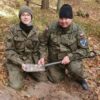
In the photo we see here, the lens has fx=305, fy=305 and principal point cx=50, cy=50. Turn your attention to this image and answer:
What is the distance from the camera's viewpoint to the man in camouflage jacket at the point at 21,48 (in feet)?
20.4

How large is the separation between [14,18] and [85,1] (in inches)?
460

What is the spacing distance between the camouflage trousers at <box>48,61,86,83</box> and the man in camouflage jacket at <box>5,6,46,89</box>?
22 centimetres

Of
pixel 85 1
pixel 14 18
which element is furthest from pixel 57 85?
pixel 85 1

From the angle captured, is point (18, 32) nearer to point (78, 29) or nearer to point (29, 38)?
point (29, 38)

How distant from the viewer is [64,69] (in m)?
6.80

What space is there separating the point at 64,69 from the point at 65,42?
67 centimetres

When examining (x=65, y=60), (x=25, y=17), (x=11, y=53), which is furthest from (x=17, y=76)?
(x=25, y=17)

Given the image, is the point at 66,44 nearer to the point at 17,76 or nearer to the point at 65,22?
the point at 65,22

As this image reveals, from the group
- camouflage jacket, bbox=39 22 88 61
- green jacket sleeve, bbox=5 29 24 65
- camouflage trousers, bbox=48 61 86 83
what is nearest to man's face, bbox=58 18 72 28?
camouflage jacket, bbox=39 22 88 61

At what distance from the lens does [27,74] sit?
6641 millimetres

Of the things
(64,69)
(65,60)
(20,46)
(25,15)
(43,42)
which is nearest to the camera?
(25,15)

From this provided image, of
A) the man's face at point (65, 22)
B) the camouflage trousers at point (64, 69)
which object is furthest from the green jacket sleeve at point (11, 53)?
the man's face at point (65, 22)

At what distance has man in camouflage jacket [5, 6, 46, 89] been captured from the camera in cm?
621

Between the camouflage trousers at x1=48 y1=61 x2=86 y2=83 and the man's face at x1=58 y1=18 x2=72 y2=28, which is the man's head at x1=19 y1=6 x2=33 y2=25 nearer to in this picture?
the man's face at x1=58 y1=18 x2=72 y2=28
